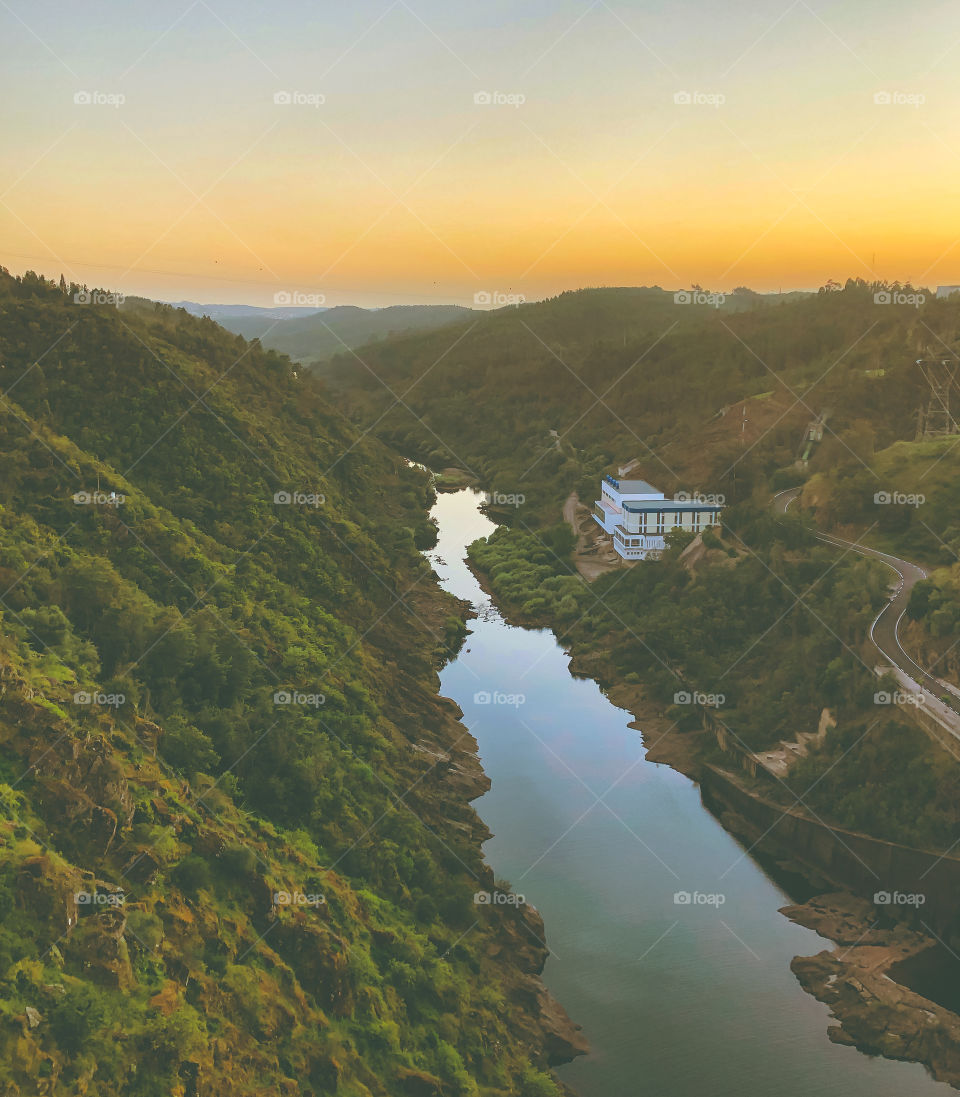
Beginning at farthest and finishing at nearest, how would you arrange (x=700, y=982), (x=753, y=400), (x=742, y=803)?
(x=753, y=400) < (x=742, y=803) < (x=700, y=982)

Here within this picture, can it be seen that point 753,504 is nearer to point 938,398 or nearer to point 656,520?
point 656,520

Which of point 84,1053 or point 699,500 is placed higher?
point 699,500

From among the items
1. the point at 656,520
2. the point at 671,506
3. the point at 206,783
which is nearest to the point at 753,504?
the point at 671,506

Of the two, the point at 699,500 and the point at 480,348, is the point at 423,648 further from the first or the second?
the point at 480,348

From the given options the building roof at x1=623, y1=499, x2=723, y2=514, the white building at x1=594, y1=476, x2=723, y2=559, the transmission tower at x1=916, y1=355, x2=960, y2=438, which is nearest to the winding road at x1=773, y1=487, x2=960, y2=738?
the white building at x1=594, y1=476, x2=723, y2=559

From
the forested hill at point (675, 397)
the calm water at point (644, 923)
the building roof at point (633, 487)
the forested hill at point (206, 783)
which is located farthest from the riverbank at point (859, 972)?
the building roof at point (633, 487)

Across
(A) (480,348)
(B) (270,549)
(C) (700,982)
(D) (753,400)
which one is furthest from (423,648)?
(A) (480,348)
